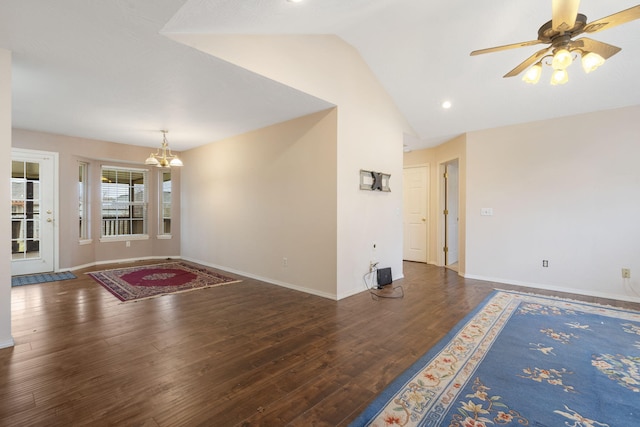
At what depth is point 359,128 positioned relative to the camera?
4.22 m

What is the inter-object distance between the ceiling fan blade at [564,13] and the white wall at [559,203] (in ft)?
9.73

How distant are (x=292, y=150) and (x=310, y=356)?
2913 millimetres

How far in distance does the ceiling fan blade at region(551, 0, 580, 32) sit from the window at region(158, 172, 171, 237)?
7.26 m

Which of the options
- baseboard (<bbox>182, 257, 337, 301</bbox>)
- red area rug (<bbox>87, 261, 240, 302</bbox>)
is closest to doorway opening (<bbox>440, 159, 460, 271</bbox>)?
baseboard (<bbox>182, 257, 337, 301</bbox>)

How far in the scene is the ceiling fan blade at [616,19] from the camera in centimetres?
179

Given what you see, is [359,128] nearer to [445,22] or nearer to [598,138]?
[445,22]

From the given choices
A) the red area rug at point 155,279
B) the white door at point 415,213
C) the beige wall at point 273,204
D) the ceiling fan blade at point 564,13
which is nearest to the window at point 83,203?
the red area rug at point 155,279

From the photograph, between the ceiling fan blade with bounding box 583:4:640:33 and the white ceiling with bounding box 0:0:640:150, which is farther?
the white ceiling with bounding box 0:0:640:150

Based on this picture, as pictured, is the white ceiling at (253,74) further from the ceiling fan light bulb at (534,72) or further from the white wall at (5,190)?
the ceiling fan light bulb at (534,72)

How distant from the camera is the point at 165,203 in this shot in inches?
277

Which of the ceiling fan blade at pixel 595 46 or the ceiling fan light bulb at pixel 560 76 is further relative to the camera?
the ceiling fan light bulb at pixel 560 76

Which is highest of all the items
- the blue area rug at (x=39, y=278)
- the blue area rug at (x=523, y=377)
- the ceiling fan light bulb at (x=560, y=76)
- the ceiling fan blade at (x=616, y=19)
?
the ceiling fan blade at (x=616, y=19)

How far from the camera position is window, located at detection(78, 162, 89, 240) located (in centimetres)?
591

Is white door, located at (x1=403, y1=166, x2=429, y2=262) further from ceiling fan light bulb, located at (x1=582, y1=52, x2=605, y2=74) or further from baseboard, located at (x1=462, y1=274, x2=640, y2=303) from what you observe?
ceiling fan light bulb, located at (x1=582, y1=52, x2=605, y2=74)
